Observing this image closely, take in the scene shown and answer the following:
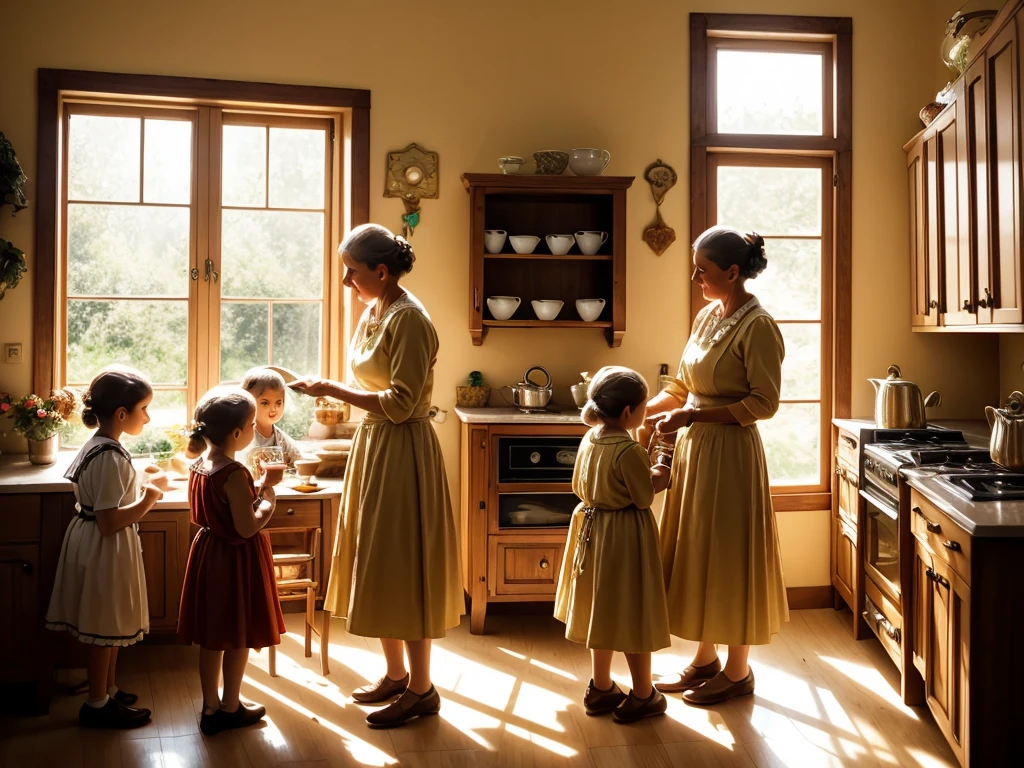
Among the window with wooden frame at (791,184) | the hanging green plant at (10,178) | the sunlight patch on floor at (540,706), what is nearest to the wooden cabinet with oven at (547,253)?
the window with wooden frame at (791,184)

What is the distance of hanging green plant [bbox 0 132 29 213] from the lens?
3.72 metres

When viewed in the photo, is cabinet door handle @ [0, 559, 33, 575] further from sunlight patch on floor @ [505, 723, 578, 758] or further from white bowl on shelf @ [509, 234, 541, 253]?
white bowl on shelf @ [509, 234, 541, 253]

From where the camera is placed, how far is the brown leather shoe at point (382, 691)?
10.7 ft

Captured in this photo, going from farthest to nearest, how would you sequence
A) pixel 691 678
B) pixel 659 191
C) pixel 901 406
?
pixel 659 191, pixel 901 406, pixel 691 678

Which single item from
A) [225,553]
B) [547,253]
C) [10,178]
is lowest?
[225,553]

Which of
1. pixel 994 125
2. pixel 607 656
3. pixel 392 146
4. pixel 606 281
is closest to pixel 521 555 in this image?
pixel 607 656

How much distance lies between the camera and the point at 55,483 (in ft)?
10.8

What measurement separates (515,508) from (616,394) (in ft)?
4.01

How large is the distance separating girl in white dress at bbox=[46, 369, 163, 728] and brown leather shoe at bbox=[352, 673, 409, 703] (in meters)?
0.71

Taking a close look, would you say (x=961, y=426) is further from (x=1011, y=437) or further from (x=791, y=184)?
(x=791, y=184)

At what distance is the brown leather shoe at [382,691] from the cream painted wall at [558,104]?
1246mm

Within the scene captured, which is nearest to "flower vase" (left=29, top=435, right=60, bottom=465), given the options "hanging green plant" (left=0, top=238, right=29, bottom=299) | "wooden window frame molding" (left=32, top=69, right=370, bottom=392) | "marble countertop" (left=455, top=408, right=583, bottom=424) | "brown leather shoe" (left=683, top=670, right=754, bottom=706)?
"wooden window frame molding" (left=32, top=69, right=370, bottom=392)

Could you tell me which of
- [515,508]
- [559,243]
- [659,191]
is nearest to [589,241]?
[559,243]

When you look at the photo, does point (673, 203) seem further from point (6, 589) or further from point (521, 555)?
point (6, 589)
